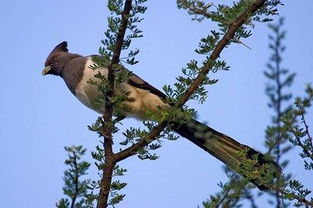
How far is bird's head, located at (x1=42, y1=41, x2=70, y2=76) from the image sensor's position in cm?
738

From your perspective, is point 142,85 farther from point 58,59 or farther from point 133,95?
point 58,59

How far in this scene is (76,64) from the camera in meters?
6.64

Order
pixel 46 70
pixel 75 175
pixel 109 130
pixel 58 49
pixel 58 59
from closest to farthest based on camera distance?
pixel 75 175, pixel 109 130, pixel 58 59, pixel 46 70, pixel 58 49

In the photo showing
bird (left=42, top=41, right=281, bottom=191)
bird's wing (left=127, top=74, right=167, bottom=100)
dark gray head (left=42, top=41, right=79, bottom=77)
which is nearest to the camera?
bird (left=42, top=41, right=281, bottom=191)

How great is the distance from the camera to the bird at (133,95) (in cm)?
→ 458

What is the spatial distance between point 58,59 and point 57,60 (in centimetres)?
3

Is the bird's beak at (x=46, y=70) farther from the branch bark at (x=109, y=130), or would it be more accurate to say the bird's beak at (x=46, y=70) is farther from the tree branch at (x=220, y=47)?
the tree branch at (x=220, y=47)

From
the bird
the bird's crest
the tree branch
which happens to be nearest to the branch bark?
the bird

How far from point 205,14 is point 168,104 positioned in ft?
2.26

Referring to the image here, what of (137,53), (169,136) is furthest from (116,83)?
(169,136)

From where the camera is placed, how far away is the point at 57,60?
752 centimetres

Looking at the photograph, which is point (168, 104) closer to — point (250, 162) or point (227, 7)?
point (227, 7)

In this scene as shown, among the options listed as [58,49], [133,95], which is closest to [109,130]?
[133,95]

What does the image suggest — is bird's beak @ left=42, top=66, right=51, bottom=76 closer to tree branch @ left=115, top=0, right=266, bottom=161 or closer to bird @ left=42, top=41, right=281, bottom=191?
bird @ left=42, top=41, right=281, bottom=191
